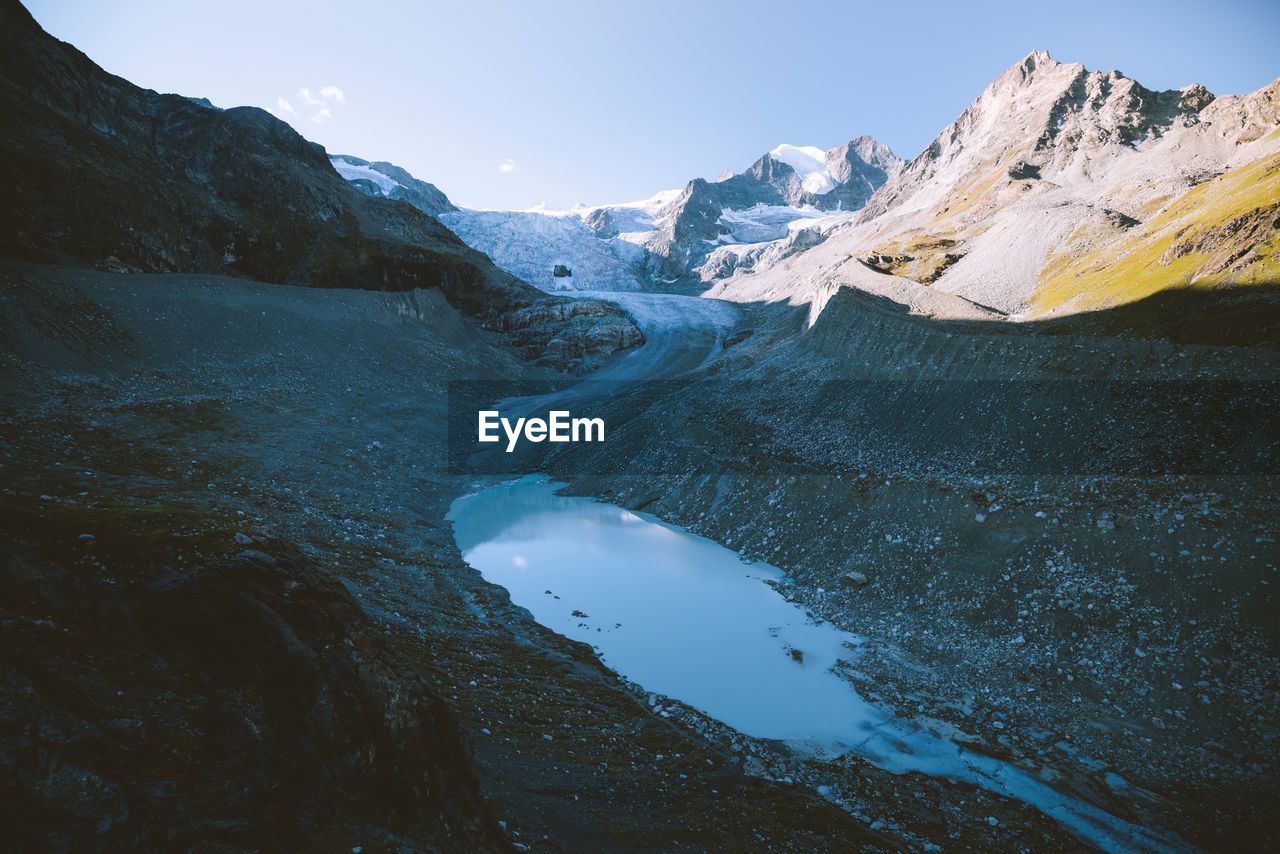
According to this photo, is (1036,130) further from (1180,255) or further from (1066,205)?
(1180,255)

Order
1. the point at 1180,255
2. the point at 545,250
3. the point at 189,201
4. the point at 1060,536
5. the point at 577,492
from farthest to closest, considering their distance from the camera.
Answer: the point at 545,250 < the point at 189,201 < the point at 577,492 < the point at 1180,255 < the point at 1060,536

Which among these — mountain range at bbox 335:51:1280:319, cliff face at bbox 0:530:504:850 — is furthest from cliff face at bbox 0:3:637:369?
cliff face at bbox 0:530:504:850

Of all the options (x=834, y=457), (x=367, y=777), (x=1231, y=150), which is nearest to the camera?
(x=367, y=777)

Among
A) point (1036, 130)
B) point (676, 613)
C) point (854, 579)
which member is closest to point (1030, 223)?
point (854, 579)

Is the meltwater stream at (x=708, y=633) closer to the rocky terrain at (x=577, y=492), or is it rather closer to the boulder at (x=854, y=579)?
the rocky terrain at (x=577, y=492)

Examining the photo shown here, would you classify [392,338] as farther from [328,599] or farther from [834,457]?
[328,599]

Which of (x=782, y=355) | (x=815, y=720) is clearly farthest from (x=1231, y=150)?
(x=815, y=720)
